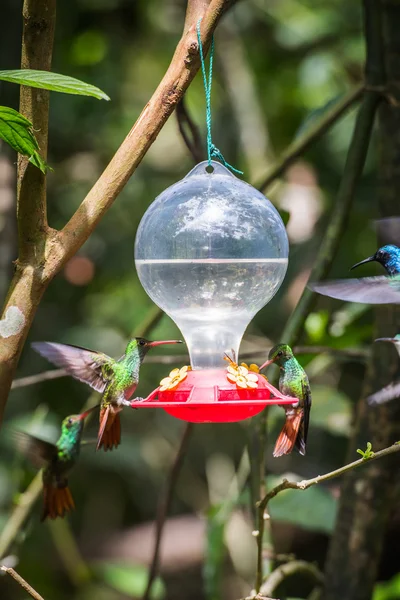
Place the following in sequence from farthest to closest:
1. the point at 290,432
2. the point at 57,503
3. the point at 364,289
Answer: the point at 57,503
the point at 364,289
the point at 290,432

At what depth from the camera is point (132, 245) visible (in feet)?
19.7

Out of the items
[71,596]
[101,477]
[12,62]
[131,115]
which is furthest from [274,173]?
[101,477]

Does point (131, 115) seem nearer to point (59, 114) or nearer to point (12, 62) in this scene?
point (59, 114)

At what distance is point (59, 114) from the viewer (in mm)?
5543

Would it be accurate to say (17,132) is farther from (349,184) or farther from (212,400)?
(349,184)

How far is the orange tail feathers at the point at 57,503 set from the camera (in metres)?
2.76

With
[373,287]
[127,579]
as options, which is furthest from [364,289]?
[127,579]

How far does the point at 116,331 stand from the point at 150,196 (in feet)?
3.72

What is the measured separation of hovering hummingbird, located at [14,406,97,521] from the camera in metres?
2.78

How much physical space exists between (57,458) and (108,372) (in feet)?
2.16

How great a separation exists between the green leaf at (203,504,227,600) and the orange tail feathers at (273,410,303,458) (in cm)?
112


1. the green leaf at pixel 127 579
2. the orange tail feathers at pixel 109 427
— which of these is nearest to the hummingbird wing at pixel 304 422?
the orange tail feathers at pixel 109 427

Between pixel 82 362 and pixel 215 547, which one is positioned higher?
pixel 82 362

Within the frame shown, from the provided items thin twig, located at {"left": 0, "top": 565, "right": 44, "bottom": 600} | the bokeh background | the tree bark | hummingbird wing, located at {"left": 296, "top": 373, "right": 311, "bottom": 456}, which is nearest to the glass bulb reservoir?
hummingbird wing, located at {"left": 296, "top": 373, "right": 311, "bottom": 456}
